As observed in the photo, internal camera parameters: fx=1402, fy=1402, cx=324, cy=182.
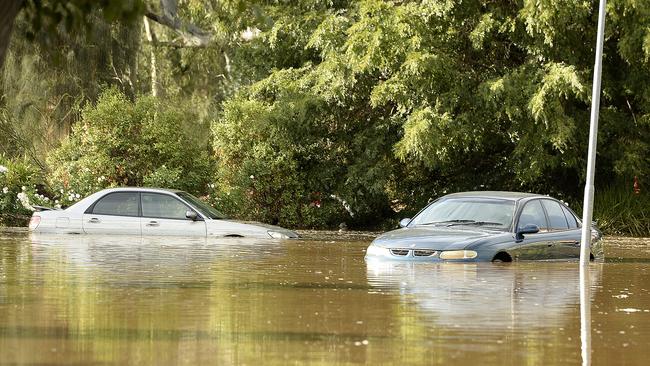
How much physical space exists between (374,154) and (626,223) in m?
6.31

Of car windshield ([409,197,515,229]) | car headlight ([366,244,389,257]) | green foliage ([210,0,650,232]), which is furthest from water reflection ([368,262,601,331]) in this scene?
green foliage ([210,0,650,232])

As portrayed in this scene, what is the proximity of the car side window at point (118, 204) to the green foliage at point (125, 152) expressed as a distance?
249 inches

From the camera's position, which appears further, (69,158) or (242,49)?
(242,49)

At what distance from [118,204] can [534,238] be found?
31.3 feet

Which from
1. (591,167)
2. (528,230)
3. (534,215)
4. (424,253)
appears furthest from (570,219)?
(424,253)

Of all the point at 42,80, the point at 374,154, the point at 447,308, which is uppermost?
the point at 42,80

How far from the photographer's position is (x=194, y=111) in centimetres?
4922

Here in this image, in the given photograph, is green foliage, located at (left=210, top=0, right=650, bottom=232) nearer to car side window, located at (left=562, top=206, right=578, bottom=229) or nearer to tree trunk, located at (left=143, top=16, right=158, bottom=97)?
car side window, located at (left=562, top=206, right=578, bottom=229)

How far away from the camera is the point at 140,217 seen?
88.3 ft

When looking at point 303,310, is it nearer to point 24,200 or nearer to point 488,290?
point 488,290

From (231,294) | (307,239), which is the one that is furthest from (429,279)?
(307,239)

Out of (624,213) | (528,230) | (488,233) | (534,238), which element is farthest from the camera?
(624,213)

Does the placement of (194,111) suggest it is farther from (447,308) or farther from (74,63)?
(447,308)

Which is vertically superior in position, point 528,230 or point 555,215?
point 555,215
